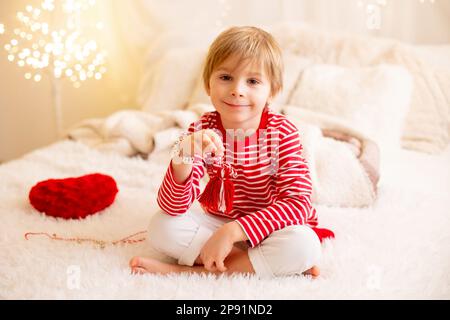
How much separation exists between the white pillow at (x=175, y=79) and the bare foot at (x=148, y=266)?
110 cm

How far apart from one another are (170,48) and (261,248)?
1.53 meters

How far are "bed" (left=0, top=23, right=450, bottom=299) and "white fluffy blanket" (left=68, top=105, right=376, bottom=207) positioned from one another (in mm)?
29

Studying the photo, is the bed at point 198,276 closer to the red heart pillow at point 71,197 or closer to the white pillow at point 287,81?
the red heart pillow at point 71,197

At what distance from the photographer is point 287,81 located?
1.83m

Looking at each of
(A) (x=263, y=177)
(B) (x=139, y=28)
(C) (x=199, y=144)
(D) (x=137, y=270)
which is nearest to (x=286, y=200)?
(A) (x=263, y=177)

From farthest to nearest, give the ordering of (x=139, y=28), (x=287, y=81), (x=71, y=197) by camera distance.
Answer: (x=139, y=28), (x=287, y=81), (x=71, y=197)

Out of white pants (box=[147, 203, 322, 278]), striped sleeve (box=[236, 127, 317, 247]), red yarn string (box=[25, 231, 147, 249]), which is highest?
striped sleeve (box=[236, 127, 317, 247])

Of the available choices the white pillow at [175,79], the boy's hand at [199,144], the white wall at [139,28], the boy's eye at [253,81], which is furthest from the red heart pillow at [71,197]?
the white wall at [139,28]

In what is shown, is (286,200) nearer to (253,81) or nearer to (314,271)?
(314,271)

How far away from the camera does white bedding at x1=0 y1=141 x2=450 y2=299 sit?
92cm

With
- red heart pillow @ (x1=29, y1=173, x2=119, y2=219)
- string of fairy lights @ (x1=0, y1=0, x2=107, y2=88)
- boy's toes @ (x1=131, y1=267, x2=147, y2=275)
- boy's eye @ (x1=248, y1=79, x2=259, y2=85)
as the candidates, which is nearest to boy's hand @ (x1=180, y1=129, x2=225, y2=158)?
boy's eye @ (x1=248, y1=79, x2=259, y2=85)

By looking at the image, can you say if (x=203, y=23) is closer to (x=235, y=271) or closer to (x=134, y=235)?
(x=134, y=235)

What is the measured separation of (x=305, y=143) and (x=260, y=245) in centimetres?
51

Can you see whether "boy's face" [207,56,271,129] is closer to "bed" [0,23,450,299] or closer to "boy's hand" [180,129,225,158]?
"boy's hand" [180,129,225,158]
